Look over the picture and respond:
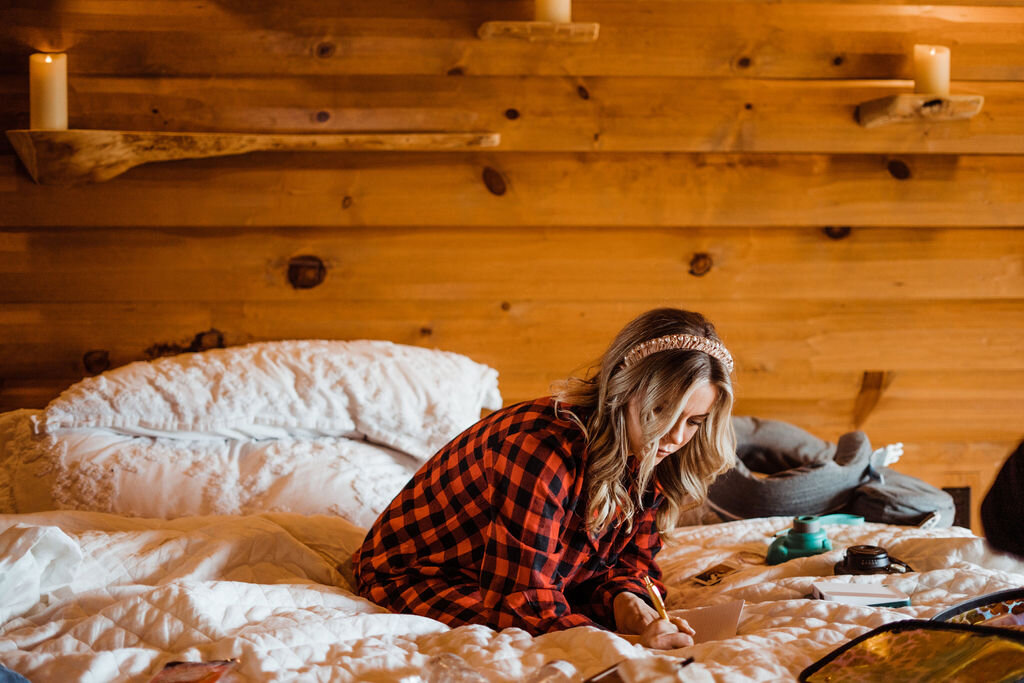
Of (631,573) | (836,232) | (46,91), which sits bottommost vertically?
(631,573)

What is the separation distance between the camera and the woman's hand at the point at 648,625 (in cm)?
123

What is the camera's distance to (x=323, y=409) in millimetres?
2023

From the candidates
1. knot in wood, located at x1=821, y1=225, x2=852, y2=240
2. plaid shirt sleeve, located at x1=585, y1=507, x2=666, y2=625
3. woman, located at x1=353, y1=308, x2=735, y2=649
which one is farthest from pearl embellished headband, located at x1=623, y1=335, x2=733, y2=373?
knot in wood, located at x1=821, y1=225, x2=852, y2=240

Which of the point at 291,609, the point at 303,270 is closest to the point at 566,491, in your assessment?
the point at 291,609

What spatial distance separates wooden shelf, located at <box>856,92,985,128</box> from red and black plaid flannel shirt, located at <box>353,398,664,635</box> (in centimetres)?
141

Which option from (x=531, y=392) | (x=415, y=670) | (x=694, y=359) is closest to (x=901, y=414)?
(x=531, y=392)

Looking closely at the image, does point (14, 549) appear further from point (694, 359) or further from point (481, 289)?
point (481, 289)

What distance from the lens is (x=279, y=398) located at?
2.02 metres

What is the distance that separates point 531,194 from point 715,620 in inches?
55.9

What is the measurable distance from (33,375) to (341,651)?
1.73 metres

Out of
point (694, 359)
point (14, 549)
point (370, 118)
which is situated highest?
Answer: point (370, 118)

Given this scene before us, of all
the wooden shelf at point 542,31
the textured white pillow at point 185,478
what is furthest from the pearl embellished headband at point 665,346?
the wooden shelf at point 542,31

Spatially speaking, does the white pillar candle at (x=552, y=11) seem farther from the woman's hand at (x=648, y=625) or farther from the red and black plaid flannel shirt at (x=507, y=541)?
the woman's hand at (x=648, y=625)

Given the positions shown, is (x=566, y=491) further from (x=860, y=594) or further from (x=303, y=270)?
(x=303, y=270)
